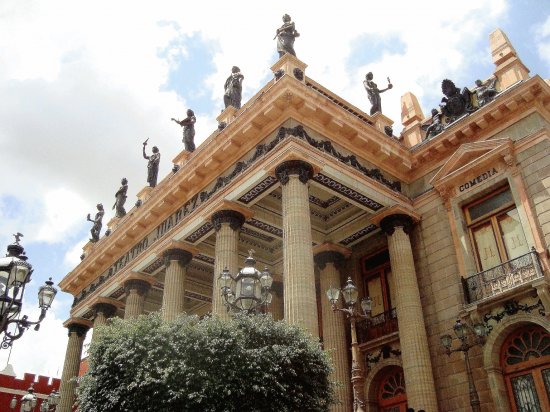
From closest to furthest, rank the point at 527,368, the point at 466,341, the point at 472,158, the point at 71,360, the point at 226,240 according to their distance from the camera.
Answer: the point at 466,341 → the point at 527,368 → the point at 472,158 → the point at 226,240 → the point at 71,360

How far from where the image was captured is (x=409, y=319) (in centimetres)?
1548

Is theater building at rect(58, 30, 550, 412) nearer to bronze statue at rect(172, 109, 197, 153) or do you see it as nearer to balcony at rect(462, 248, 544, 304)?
balcony at rect(462, 248, 544, 304)

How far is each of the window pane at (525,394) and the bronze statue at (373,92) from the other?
9.56 metres

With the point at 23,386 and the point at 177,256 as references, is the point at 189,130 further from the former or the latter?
the point at 23,386

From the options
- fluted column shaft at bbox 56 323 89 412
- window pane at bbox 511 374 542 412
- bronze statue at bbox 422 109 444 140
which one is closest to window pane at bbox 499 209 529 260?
window pane at bbox 511 374 542 412

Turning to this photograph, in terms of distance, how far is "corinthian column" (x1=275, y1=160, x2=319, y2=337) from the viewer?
13008mm

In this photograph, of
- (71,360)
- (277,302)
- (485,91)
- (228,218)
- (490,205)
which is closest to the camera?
(490,205)

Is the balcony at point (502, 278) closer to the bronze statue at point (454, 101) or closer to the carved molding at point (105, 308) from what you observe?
the bronze statue at point (454, 101)

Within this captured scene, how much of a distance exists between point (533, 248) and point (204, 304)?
15.5 meters

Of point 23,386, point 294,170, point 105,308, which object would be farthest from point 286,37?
point 23,386

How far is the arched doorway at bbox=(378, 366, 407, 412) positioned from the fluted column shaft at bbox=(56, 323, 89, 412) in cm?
1400

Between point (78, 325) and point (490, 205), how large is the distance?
19558mm

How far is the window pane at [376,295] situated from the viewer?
17.9 meters

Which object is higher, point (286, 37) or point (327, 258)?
point (286, 37)
